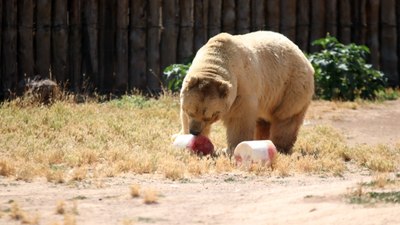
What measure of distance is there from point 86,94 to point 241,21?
3.38 m

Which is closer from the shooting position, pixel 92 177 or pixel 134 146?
pixel 92 177

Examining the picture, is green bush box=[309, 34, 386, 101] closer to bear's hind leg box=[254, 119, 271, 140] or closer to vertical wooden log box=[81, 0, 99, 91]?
vertical wooden log box=[81, 0, 99, 91]

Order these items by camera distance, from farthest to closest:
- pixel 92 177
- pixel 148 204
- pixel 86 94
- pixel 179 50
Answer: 1. pixel 179 50
2. pixel 86 94
3. pixel 92 177
4. pixel 148 204

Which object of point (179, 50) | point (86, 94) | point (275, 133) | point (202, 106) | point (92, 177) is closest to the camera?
point (92, 177)

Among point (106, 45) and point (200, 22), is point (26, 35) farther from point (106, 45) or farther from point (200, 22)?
point (200, 22)

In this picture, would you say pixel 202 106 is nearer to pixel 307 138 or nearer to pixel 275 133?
pixel 275 133

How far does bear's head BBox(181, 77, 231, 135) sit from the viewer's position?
10.2 m

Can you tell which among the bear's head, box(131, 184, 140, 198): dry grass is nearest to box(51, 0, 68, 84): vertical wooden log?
the bear's head

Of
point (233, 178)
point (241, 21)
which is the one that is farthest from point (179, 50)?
point (233, 178)

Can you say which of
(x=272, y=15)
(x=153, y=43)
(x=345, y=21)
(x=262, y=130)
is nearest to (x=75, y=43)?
(x=153, y=43)

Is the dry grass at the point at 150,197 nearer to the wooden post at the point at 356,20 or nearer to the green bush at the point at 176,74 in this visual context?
the green bush at the point at 176,74

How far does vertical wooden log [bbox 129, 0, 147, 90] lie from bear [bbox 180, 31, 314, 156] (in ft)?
14.8

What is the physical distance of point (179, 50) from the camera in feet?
54.0

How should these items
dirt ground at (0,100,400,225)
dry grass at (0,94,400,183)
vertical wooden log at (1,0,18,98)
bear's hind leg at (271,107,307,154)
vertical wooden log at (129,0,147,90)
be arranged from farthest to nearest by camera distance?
vertical wooden log at (129,0,147,90), vertical wooden log at (1,0,18,98), bear's hind leg at (271,107,307,154), dry grass at (0,94,400,183), dirt ground at (0,100,400,225)
